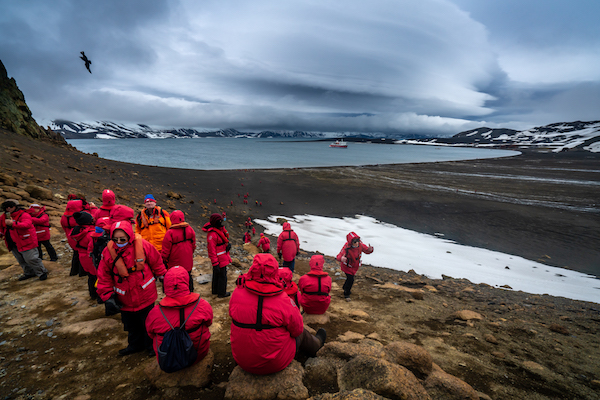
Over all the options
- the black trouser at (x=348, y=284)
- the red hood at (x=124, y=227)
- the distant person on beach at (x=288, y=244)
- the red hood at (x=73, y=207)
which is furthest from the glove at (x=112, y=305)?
the black trouser at (x=348, y=284)

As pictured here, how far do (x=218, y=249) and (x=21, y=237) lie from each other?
16.4 ft

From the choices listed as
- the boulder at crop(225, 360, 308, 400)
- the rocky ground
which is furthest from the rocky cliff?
the boulder at crop(225, 360, 308, 400)

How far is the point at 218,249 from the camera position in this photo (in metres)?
6.15

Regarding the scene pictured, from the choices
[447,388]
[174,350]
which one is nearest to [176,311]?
[174,350]

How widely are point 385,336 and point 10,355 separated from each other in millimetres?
6457

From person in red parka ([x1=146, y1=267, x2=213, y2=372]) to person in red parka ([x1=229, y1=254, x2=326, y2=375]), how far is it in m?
0.58

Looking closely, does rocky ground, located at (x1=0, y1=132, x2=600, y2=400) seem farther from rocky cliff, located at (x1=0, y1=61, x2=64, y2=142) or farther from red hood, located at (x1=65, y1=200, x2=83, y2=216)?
rocky cliff, located at (x1=0, y1=61, x2=64, y2=142)

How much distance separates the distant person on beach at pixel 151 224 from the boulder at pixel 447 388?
606cm

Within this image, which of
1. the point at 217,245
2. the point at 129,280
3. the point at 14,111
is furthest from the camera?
the point at 14,111

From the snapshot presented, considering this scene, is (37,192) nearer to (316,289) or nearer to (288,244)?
(288,244)

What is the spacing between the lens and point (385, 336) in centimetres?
527

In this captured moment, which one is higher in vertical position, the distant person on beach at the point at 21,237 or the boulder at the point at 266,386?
the distant person on beach at the point at 21,237

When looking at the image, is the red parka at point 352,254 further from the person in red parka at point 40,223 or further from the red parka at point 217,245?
the person in red parka at point 40,223

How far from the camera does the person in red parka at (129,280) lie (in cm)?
374
